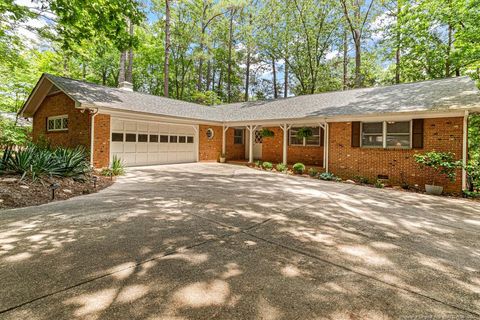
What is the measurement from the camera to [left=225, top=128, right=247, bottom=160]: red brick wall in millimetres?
16656

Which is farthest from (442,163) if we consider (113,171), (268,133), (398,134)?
(113,171)

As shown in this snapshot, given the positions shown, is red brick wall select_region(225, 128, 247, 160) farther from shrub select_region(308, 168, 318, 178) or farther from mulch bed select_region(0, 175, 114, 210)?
mulch bed select_region(0, 175, 114, 210)

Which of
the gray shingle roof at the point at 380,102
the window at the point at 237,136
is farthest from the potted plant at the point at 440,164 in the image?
the window at the point at 237,136

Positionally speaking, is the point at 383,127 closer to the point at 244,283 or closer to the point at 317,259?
the point at 317,259

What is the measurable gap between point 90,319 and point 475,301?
3.37 metres

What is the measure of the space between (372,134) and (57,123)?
50.0ft

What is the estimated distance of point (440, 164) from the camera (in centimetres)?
817

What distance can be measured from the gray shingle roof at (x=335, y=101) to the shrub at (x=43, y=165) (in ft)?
11.0

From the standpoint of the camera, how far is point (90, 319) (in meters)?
1.85

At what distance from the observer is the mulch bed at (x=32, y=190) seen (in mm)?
5132

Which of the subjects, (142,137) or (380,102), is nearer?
(380,102)

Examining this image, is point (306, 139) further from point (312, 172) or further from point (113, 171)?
point (113, 171)

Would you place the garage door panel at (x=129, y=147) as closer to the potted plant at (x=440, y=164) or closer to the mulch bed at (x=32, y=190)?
the mulch bed at (x=32, y=190)

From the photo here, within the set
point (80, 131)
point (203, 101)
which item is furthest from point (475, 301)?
point (203, 101)
